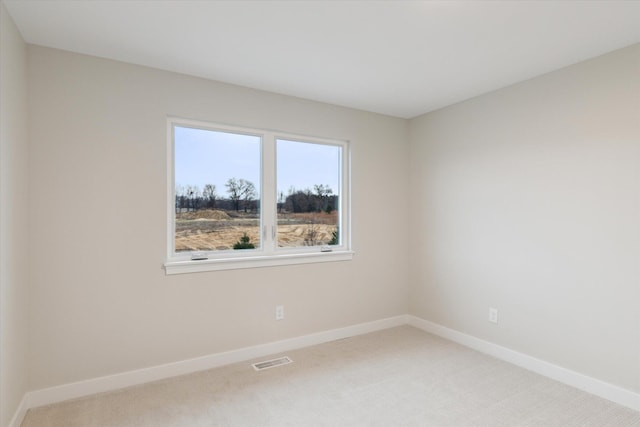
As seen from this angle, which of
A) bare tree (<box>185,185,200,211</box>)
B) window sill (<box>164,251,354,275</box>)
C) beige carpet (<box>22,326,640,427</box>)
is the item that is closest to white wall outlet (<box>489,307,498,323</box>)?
beige carpet (<box>22,326,640,427</box>)

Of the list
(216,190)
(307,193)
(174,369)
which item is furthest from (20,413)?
(307,193)

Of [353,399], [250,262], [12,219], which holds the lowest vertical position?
[353,399]

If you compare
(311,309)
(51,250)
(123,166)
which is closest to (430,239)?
(311,309)

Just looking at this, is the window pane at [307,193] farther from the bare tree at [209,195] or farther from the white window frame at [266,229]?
the bare tree at [209,195]

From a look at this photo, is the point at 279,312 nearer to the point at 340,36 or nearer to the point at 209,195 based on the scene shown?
the point at 209,195

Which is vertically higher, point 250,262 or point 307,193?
point 307,193

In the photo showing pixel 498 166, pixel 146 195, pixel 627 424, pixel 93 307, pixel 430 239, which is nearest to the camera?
pixel 627 424

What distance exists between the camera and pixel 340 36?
2.17 m

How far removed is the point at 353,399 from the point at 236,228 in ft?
5.56

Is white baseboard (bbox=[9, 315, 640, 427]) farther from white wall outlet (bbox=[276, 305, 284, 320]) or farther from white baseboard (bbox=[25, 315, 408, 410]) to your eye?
white wall outlet (bbox=[276, 305, 284, 320])

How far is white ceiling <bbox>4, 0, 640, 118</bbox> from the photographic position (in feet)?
6.15

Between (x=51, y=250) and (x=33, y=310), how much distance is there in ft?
1.34

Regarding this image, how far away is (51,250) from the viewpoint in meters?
2.30

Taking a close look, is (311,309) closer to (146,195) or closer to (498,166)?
(146,195)
